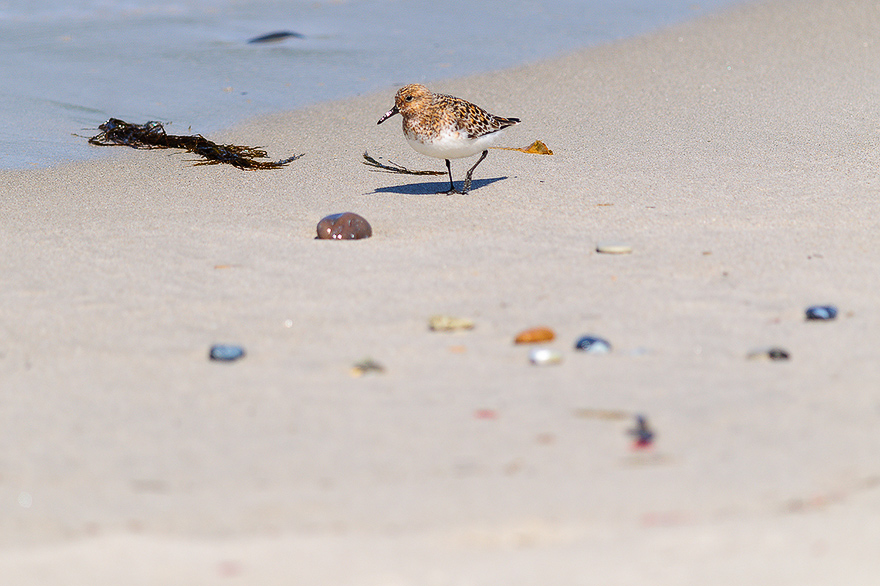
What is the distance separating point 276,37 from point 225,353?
8.32 metres

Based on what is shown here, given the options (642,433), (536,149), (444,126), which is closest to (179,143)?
(444,126)

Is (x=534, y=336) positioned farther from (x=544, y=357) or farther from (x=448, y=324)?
(x=448, y=324)

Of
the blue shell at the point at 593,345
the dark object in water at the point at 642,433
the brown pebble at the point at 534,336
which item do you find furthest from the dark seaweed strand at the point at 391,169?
the dark object in water at the point at 642,433

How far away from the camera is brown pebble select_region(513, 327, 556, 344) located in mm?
3426

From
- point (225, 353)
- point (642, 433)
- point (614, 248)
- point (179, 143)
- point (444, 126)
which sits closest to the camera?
point (642, 433)

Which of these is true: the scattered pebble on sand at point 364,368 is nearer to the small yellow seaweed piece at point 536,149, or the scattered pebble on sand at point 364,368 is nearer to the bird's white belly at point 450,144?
the bird's white belly at point 450,144

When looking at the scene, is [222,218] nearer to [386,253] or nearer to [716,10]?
[386,253]

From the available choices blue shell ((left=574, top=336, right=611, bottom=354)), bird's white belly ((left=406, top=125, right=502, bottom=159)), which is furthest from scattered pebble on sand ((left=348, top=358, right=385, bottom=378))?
bird's white belly ((left=406, top=125, right=502, bottom=159))

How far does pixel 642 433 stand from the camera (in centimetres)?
270

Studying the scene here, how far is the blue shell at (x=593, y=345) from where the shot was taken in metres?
3.33

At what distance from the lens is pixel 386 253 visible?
15.1ft

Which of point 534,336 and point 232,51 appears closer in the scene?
point 534,336

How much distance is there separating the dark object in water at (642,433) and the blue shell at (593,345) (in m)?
0.55

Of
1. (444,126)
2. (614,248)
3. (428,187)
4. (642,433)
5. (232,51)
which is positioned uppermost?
(232,51)
